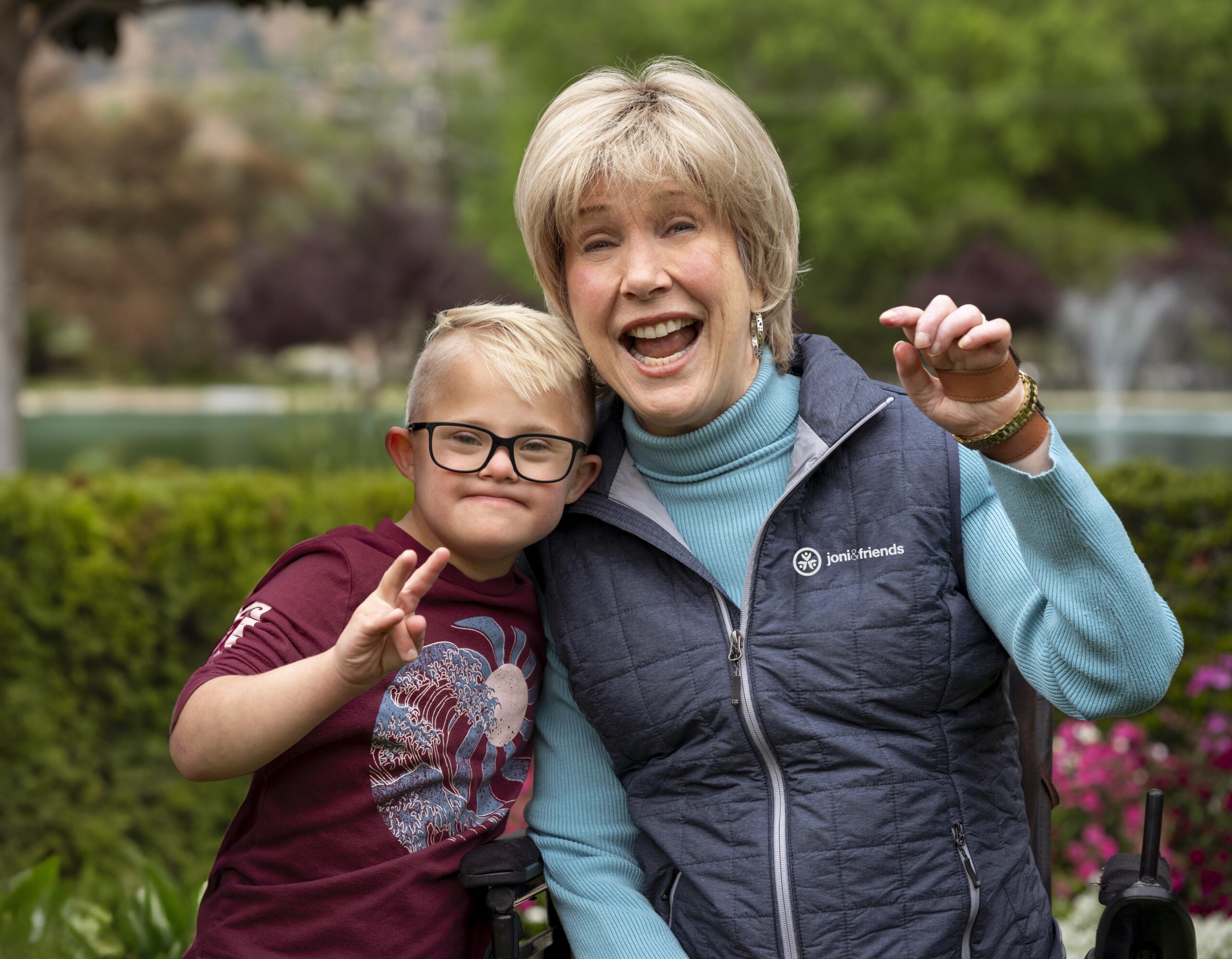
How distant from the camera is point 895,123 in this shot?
4328cm

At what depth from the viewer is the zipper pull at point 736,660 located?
6.23 feet

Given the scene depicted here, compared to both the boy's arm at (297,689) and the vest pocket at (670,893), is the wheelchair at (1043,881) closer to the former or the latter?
the vest pocket at (670,893)

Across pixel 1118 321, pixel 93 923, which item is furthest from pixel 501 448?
pixel 1118 321

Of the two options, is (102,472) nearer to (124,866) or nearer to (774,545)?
(124,866)

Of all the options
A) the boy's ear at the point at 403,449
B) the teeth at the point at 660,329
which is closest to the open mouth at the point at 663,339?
the teeth at the point at 660,329

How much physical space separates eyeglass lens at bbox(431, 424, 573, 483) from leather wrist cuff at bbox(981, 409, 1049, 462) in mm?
705

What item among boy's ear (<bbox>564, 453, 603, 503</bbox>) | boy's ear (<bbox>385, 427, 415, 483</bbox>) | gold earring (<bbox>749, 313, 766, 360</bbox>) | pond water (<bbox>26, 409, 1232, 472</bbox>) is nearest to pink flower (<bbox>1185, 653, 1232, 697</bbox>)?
pond water (<bbox>26, 409, 1232, 472</bbox>)

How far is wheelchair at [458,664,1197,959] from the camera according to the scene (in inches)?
69.5

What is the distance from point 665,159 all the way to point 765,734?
86cm

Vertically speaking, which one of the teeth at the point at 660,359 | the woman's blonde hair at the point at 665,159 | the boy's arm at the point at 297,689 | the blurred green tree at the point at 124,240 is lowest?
the boy's arm at the point at 297,689

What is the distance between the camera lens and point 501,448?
202 centimetres

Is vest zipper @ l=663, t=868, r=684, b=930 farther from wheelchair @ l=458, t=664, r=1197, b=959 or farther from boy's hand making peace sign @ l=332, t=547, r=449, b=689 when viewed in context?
boy's hand making peace sign @ l=332, t=547, r=449, b=689

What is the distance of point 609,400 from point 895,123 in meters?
43.7

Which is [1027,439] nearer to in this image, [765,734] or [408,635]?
[765,734]
